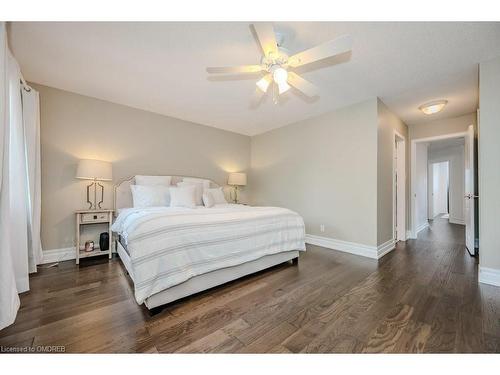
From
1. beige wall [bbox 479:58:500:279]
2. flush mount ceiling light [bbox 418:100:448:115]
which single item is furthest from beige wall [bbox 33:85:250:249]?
beige wall [bbox 479:58:500:279]

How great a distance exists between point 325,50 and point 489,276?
2.88 metres

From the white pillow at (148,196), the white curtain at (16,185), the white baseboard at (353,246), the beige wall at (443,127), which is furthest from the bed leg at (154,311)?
the beige wall at (443,127)

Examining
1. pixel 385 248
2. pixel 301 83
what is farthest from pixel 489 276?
pixel 301 83

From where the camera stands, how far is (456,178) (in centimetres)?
641

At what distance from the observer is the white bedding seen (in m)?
1.60

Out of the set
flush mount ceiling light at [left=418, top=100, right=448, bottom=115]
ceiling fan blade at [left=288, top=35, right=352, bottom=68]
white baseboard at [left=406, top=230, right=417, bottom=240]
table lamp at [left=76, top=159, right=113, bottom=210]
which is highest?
flush mount ceiling light at [left=418, top=100, right=448, bottom=115]

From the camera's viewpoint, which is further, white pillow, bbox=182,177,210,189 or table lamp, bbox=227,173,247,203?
table lamp, bbox=227,173,247,203

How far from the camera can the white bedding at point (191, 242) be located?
160 centimetres

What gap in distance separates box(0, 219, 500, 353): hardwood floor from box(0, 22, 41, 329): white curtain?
25 centimetres

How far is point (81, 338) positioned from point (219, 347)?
92 cm

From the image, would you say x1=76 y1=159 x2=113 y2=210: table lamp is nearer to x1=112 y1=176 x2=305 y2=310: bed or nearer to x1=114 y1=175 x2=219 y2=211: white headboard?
x1=114 y1=175 x2=219 y2=211: white headboard

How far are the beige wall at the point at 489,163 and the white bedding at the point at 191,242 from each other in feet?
7.15
